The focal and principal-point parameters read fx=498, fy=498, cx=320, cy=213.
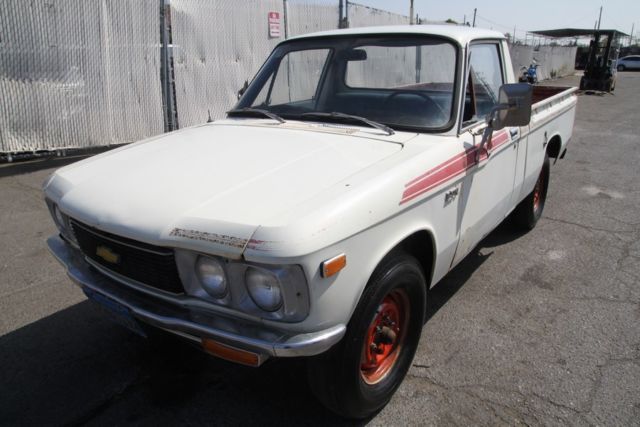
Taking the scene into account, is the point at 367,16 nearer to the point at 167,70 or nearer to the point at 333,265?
the point at 167,70

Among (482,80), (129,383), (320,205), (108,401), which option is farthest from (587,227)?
(108,401)

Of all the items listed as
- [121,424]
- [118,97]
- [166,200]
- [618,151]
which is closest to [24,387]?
[121,424]

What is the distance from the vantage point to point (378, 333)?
2.53 m

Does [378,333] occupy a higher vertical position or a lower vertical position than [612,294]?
higher

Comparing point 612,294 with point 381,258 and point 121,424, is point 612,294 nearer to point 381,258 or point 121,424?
point 381,258

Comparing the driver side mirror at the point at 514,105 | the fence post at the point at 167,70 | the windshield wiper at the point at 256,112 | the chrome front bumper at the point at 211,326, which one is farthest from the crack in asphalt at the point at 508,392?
the fence post at the point at 167,70

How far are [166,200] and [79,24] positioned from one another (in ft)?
21.0

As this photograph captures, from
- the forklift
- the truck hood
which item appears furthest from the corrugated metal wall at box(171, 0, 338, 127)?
the forklift

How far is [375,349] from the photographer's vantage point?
8.42 ft

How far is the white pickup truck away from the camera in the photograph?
6.42ft

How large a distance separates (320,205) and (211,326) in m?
0.67

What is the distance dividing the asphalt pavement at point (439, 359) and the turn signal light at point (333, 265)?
3.35ft

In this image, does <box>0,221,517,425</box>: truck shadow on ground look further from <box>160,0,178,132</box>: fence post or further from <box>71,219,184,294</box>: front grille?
<box>160,0,178,132</box>: fence post

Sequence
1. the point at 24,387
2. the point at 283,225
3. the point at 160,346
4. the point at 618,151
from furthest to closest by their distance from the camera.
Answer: the point at 618,151 → the point at 160,346 → the point at 24,387 → the point at 283,225
